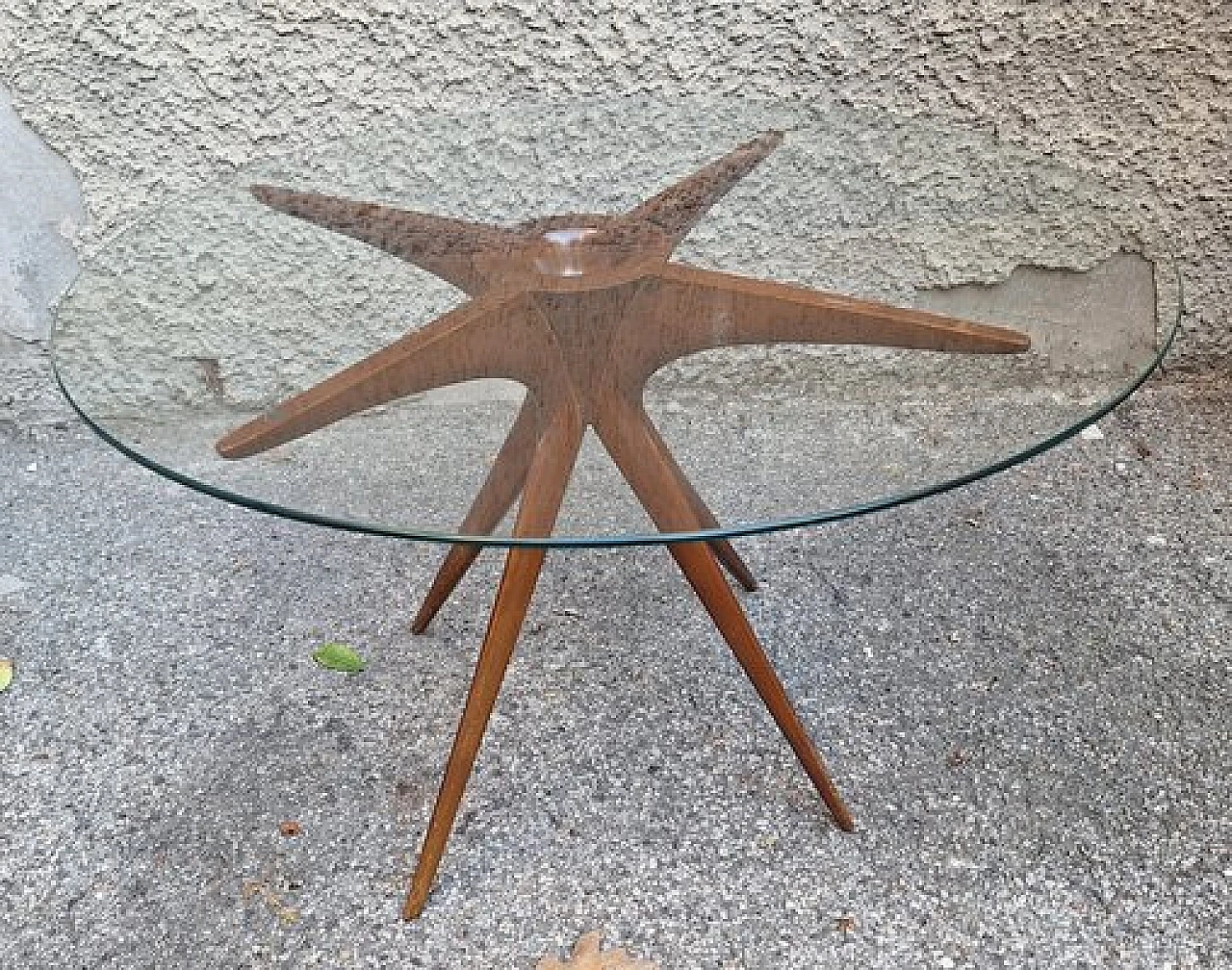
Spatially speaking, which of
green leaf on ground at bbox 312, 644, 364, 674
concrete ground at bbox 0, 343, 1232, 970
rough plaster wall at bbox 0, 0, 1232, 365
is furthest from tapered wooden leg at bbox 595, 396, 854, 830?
rough plaster wall at bbox 0, 0, 1232, 365

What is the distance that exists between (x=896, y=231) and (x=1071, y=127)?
87 centimetres

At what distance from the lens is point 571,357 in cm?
133

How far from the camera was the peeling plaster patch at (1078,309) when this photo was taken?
1346mm

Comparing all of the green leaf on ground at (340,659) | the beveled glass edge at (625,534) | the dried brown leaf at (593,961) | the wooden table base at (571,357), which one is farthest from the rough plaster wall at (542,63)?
the dried brown leaf at (593,961)

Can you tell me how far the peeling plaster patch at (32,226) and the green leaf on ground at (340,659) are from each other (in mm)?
888

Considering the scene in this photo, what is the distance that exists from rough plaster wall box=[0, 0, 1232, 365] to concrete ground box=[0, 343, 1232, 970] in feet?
2.11

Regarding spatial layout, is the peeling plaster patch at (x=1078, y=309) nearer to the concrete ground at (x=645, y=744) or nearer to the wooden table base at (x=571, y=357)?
the wooden table base at (x=571, y=357)

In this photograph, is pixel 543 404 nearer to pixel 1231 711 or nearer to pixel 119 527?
pixel 1231 711

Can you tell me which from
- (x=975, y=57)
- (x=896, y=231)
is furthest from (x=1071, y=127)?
(x=896, y=231)

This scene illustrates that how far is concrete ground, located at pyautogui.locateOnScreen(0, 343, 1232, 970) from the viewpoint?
1.45 metres

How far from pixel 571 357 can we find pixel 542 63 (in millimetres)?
1089

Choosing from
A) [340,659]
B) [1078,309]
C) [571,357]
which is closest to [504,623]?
[571,357]

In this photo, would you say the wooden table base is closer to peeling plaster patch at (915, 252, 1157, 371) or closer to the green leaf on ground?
peeling plaster patch at (915, 252, 1157, 371)

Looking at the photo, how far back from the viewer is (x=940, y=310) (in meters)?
1.41
